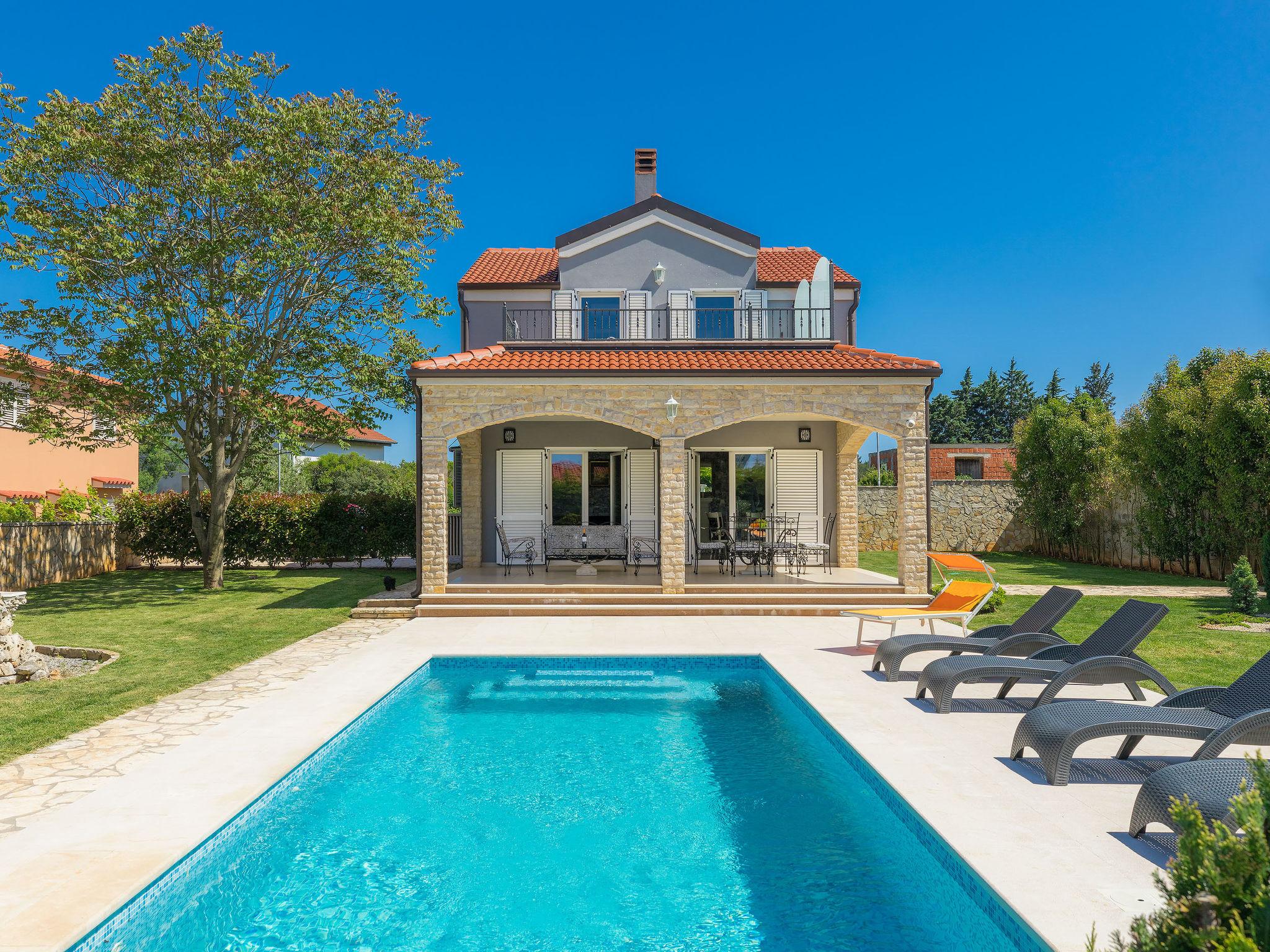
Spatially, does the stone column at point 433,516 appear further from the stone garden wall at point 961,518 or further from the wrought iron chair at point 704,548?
the stone garden wall at point 961,518

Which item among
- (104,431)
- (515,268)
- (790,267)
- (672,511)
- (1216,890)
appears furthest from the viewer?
(515,268)

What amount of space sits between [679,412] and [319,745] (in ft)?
29.0

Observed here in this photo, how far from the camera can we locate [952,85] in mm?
17359

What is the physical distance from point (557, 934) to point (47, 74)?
788 inches

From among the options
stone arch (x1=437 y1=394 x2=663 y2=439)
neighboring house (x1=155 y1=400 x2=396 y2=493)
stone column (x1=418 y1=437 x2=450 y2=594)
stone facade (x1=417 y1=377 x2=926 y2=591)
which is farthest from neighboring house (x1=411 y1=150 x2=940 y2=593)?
neighboring house (x1=155 y1=400 x2=396 y2=493)

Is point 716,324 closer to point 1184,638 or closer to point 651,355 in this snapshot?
point 651,355

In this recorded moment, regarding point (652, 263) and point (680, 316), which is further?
point (652, 263)

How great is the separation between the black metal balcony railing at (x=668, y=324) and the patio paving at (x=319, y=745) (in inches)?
345

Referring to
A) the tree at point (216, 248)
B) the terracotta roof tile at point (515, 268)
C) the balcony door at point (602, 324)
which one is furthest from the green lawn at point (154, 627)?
the terracotta roof tile at point (515, 268)

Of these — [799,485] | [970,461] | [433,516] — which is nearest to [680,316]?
[799,485]

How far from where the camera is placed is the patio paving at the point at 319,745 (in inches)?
134

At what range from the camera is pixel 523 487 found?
17.0 metres

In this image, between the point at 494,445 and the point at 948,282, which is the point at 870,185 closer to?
the point at 948,282

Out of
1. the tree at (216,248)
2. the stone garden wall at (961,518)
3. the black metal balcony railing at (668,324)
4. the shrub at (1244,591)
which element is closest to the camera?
the shrub at (1244,591)
